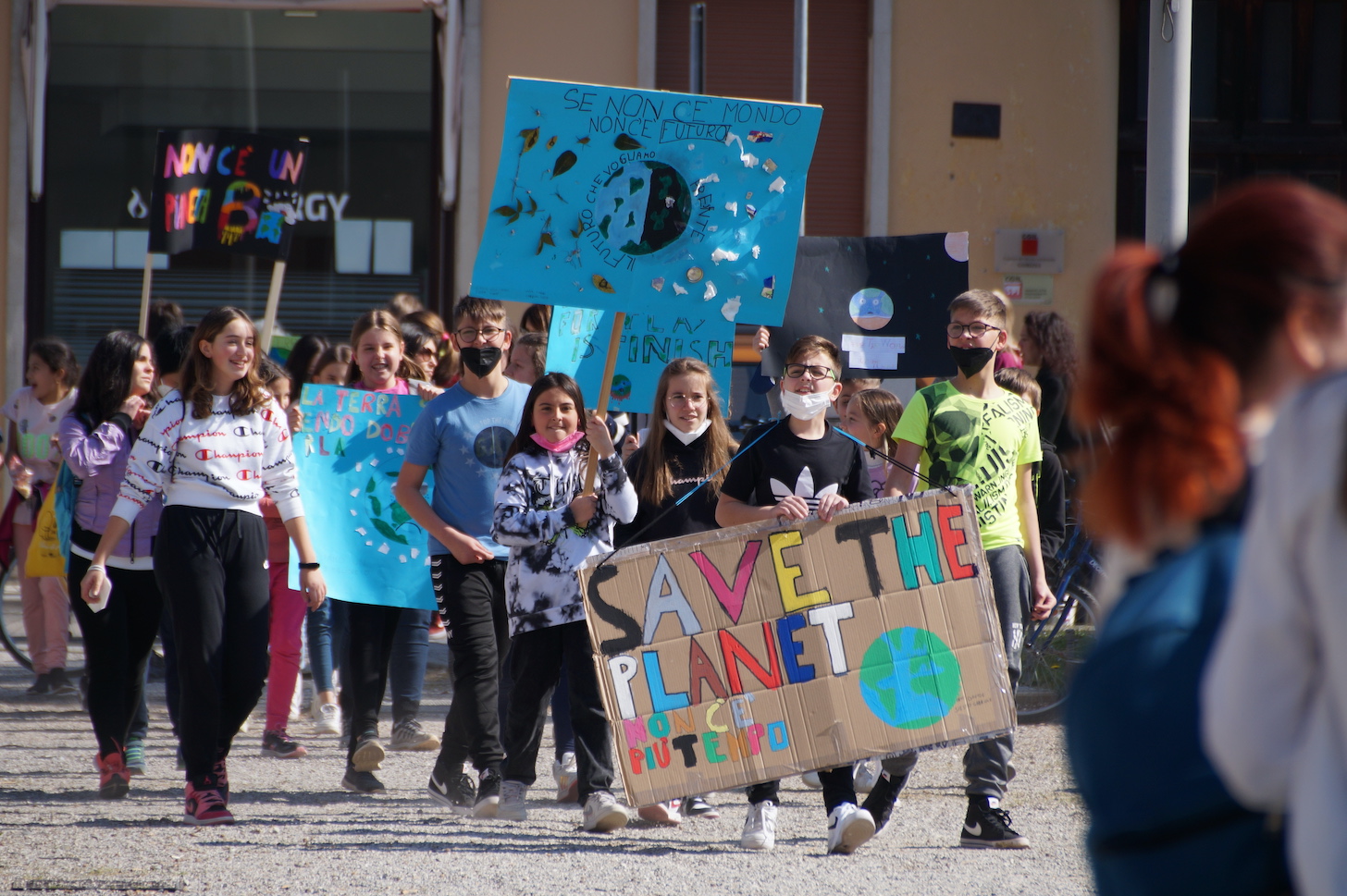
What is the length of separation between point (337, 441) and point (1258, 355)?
5.21 metres

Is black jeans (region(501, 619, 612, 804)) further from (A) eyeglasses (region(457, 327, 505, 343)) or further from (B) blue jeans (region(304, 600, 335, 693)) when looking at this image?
(B) blue jeans (region(304, 600, 335, 693))

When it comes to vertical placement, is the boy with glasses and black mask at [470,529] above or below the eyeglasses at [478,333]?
below

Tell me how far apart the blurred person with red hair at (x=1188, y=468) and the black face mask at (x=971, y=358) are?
3.53 m

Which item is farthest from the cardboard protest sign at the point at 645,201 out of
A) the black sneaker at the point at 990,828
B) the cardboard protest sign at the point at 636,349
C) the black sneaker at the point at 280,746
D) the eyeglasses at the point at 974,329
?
the black sneaker at the point at 280,746

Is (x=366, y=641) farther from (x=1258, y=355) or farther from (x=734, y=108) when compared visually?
(x=1258, y=355)

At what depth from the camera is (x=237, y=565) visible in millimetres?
5199

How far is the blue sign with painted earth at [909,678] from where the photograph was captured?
4.79 meters

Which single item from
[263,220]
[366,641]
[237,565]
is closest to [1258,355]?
[237,565]

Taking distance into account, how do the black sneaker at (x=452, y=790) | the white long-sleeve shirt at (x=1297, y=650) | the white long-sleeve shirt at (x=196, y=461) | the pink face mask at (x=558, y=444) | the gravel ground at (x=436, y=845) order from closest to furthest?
the white long-sleeve shirt at (x=1297, y=650)
the gravel ground at (x=436, y=845)
the white long-sleeve shirt at (x=196, y=461)
the pink face mask at (x=558, y=444)
the black sneaker at (x=452, y=790)

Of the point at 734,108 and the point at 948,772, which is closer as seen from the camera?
the point at 734,108

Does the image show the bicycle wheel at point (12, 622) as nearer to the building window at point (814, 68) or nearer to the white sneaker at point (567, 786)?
the white sneaker at point (567, 786)

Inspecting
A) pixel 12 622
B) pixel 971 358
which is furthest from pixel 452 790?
pixel 12 622

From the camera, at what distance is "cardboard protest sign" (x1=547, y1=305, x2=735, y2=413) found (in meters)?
5.80

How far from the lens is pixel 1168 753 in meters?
1.58
